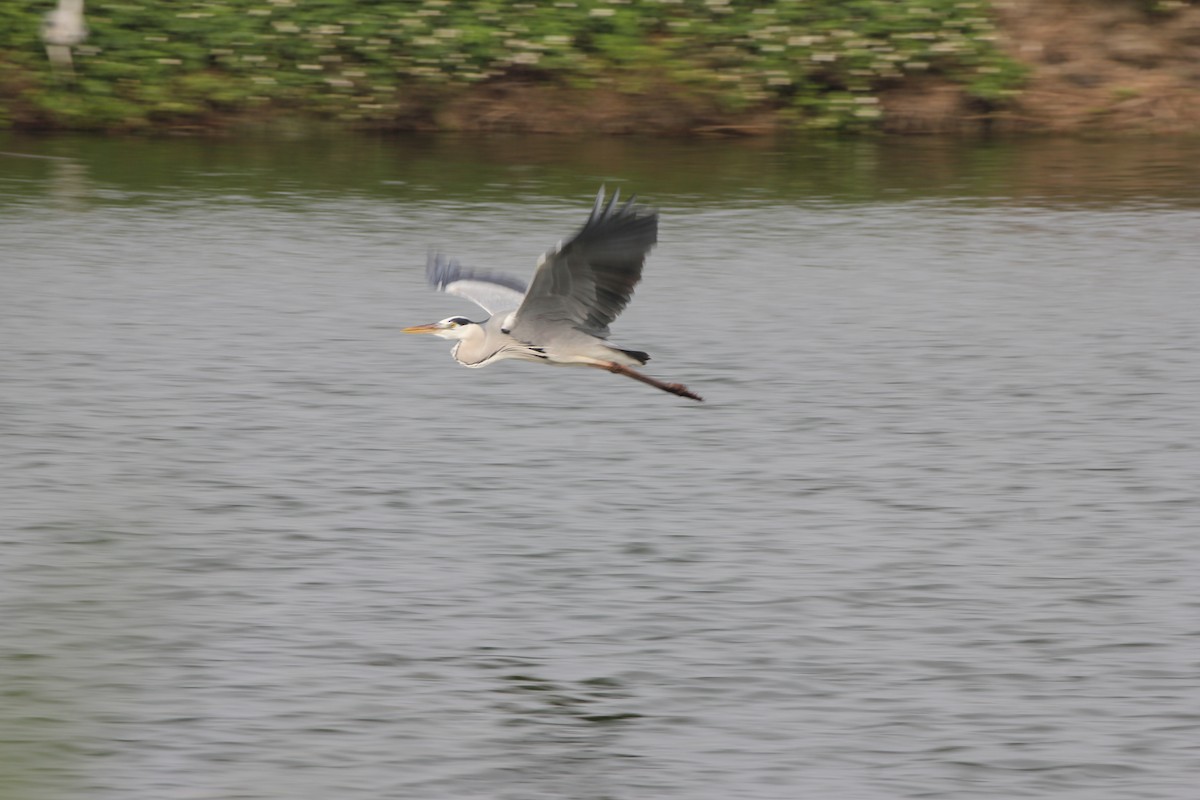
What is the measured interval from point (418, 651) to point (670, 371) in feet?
11.5

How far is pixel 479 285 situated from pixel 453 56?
8849 millimetres

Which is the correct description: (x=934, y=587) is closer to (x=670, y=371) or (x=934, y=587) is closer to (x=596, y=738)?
(x=596, y=738)

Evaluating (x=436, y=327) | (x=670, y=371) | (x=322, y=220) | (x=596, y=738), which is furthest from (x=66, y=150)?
(x=596, y=738)

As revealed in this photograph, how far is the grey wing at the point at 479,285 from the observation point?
23.9ft

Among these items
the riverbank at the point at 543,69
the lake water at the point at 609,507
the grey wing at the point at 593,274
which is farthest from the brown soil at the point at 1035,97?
the grey wing at the point at 593,274

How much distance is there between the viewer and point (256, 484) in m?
8.53

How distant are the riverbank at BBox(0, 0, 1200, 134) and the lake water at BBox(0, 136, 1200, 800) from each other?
2277 millimetres

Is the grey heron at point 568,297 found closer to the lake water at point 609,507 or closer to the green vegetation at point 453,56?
the lake water at point 609,507

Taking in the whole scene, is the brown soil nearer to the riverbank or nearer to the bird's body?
the riverbank

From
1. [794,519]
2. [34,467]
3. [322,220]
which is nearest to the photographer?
[794,519]

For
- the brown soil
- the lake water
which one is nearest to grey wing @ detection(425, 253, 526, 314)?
the lake water

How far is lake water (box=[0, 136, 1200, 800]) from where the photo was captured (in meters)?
6.25

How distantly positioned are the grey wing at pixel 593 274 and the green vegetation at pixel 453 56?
941 cm

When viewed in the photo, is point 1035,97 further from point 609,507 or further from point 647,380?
point 647,380
